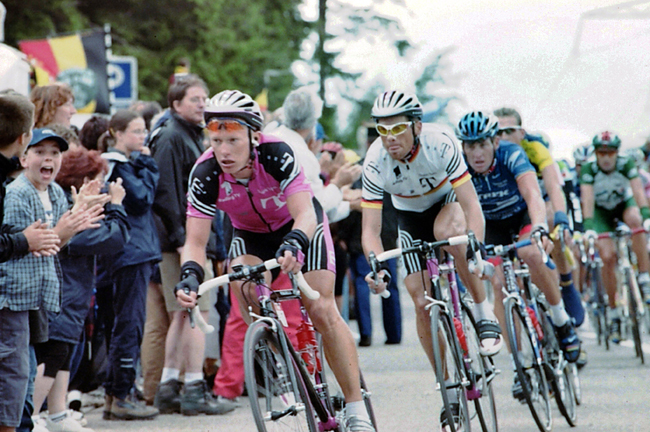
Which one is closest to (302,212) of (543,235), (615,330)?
(543,235)

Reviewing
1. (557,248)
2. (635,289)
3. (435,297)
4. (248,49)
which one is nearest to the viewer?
(435,297)

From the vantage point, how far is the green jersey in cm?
1317

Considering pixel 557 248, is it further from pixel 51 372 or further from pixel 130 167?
pixel 51 372

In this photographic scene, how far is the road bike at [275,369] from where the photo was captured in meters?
5.04

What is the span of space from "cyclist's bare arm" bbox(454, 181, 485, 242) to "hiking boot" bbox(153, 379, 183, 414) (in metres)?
3.06

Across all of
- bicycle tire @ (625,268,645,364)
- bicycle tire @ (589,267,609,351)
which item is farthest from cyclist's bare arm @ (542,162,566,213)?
bicycle tire @ (589,267,609,351)

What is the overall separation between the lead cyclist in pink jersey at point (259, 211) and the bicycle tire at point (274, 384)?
1.68 feet

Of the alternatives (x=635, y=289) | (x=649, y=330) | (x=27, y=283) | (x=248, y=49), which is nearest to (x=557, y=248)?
(x=635, y=289)

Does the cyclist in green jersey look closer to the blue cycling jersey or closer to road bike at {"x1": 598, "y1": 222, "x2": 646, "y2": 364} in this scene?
road bike at {"x1": 598, "y1": 222, "x2": 646, "y2": 364}

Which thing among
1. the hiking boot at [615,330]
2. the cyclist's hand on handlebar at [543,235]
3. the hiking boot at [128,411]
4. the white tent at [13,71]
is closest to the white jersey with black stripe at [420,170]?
the cyclist's hand on handlebar at [543,235]

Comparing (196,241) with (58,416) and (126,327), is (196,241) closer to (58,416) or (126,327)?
(58,416)

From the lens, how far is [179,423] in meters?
8.04

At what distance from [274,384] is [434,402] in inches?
156

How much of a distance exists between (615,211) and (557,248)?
11.5 ft
